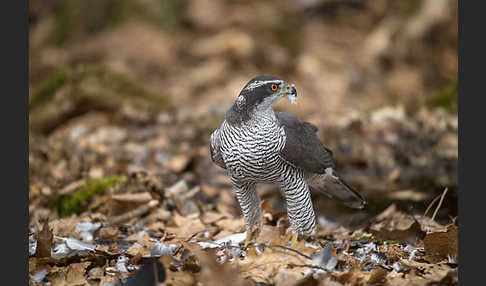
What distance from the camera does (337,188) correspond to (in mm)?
4969

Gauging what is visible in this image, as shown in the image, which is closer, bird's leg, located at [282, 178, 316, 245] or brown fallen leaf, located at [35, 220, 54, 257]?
brown fallen leaf, located at [35, 220, 54, 257]

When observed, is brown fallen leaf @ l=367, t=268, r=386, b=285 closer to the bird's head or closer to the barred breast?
the barred breast

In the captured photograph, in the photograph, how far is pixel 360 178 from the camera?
7438mm

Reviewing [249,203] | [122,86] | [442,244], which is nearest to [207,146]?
[122,86]

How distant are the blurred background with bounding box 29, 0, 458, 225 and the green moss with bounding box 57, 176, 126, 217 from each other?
0.09 m

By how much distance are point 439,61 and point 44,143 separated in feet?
36.8

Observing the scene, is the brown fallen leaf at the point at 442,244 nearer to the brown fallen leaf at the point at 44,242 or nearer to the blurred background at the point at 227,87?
the blurred background at the point at 227,87

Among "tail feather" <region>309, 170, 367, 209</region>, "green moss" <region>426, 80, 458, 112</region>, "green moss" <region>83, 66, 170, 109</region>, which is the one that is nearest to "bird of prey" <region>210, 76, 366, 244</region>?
"tail feather" <region>309, 170, 367, 209</region>

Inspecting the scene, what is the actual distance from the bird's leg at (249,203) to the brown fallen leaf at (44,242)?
152 cm

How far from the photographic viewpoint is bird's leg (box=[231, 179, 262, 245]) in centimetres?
431

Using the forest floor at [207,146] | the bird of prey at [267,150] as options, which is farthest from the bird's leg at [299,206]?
the forest floor at [207,146]

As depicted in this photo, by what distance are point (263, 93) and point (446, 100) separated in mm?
5902

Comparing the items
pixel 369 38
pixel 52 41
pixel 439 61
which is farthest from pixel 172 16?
pixel 439 61

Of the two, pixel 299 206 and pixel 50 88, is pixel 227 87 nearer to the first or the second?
pixel 50 88
